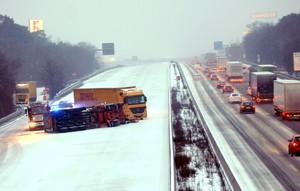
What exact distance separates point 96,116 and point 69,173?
2309 centimetres

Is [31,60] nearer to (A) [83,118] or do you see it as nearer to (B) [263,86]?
(B) [263,86]

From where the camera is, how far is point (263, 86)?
75250 millimetres

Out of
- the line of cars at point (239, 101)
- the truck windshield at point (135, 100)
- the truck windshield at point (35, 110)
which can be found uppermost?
the truck windshield at point (135, 100)

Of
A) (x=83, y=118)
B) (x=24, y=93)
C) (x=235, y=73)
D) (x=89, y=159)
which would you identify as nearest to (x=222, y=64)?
(x=235, y=73)

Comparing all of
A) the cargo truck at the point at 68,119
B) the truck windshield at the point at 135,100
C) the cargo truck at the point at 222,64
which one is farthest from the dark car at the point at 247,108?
the cargo truck at the point at 222,64

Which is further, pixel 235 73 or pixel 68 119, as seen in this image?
pixel 235 73

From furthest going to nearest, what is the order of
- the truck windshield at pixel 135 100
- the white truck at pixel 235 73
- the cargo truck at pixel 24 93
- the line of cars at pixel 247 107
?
the white truck at pixel 235 73 → the cargo truck at pixel 24 93 → the truck windshield at pixel 135 100 → the line of cars at pixel 247 107

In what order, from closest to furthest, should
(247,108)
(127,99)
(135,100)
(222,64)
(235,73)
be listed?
(127,99)
(135,100)
(247,108)
(235,73)
(222,64)

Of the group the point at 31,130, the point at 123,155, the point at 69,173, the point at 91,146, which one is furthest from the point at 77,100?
the point at 69,173

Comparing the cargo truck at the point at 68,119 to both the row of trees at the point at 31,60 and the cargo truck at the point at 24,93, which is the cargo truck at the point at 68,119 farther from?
the row of trees at the point at 31,60

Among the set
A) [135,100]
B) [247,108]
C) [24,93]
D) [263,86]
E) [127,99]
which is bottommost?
[247,108]

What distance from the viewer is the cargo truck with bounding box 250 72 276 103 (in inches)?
2940

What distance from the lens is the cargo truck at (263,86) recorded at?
74688 millimetres

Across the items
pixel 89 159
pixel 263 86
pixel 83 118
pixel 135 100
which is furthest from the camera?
pixel 263 86
